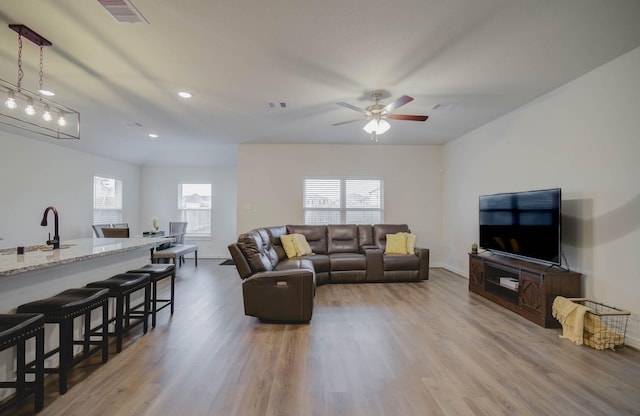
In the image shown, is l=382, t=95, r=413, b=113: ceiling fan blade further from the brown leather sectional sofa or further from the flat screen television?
the brown leather sectional sofa

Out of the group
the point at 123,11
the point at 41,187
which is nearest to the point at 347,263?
the point at 123,11

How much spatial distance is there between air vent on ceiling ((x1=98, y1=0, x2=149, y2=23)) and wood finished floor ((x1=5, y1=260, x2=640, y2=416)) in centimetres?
274

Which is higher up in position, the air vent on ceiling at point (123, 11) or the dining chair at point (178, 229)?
the air vent on ceiling at point (123, 11)

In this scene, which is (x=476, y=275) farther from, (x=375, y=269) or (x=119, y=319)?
(x=119, y=319)

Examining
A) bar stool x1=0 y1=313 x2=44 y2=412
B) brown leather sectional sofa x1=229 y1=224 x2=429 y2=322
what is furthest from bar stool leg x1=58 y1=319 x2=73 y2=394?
brown leather sectional sofa x1=229 y1=224 x2=429 y2=322

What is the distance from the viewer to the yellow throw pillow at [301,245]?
5039 millimetres

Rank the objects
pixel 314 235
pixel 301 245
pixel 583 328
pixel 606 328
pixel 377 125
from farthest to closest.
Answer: pixel 314 235, pixel 301 245, pixel 377 125, pixel 583 328, pixel 606 328

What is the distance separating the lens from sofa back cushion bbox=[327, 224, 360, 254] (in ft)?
18.1

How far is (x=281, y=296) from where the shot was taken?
10.3 ft

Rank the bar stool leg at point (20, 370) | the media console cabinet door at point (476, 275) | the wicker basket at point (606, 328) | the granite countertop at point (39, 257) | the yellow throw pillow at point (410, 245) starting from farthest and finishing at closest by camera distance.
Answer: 1. the yellow throw pillow at point (410, 245)
2. the media console cabinet door at point (476, 275)
3. the wicker basket at point (606, 328)
4. the granite countertop at point (39, 257)
5. the bar stool leg at point (20, 370)

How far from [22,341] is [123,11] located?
7.43ft

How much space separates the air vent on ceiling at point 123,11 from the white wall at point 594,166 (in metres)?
4.36

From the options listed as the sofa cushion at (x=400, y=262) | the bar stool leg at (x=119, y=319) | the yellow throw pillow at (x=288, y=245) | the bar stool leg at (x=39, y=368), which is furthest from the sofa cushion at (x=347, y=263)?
the bar stool leg at (x=39, y=368)

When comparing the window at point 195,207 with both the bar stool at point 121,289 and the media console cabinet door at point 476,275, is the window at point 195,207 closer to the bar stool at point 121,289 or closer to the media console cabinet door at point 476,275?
the bar stool at point 121,289
